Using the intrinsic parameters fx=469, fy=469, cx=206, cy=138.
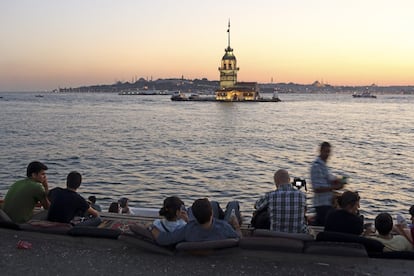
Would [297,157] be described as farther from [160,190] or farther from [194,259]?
[194,259]

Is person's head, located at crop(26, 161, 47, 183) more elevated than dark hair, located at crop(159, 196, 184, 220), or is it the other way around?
person's head, located at crop(26, 161, 47, 183)

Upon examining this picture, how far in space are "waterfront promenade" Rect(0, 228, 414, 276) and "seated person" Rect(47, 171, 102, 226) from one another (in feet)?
1.67

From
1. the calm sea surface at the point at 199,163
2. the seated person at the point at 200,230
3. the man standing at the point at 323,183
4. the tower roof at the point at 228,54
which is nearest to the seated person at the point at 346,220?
the seated person at the point at 200,230

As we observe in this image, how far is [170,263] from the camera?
18.1 ft

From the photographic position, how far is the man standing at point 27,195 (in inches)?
254

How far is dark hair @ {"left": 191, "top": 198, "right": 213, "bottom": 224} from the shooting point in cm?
536

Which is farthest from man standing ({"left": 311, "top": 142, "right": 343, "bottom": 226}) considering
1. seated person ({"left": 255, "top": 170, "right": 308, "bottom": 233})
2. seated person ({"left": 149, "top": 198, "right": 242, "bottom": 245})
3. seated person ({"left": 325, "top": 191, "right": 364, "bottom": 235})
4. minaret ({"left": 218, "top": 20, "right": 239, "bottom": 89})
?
minaret ({"left": 218, "top": 20, "right": 239, "bottom": 89})

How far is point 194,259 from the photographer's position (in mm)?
5617

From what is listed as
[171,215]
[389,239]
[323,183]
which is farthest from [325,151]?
[171,215]

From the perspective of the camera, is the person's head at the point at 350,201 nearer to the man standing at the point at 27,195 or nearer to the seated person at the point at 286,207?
the seated person at the point at 286,207

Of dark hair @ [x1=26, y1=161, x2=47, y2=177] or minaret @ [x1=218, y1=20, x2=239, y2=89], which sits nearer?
dark hair @ [x1=26, y1=161, x2=47, y2=177]

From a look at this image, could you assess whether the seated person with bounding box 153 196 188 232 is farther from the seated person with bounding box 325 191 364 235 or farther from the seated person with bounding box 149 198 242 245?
the seated person with bounding box 325 191 364 235

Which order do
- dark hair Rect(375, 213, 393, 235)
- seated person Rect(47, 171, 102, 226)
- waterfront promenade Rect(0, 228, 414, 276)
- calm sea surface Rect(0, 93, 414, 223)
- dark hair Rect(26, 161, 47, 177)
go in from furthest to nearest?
1. calm sea surface Rect(0, 93, 414, 223)
2. dark hair Rect(26, 161, 47, 177)
3. seated person Rect(47, 171, 102, 226)
4. dark hair Rect(375, 213, 393, 235)
5. waterfront promenade Rect(0, 228, 414, 276)

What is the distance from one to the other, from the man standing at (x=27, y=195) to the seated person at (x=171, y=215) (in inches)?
71.5
